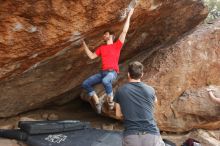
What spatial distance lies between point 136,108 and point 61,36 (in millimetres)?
2357

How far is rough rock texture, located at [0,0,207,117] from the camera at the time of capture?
562 cm

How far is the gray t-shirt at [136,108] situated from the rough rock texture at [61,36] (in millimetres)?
2007

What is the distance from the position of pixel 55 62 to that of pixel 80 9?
1979 mm

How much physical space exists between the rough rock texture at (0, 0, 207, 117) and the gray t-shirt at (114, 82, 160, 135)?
2.01 metres

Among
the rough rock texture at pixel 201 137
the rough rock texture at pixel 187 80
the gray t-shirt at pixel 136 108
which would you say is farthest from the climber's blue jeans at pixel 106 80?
the rough rock texture at pixel 201 137

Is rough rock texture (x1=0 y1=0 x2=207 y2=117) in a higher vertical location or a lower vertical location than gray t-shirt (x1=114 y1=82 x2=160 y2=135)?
higher

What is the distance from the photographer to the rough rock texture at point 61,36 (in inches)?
221

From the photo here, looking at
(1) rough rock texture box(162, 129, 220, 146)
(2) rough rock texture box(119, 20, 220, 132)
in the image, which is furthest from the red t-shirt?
(1) rough rock texture box(162, 129, 220, 146)

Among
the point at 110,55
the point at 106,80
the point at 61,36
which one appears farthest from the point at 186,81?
the point at 61,36

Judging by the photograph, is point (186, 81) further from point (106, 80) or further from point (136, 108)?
point (136, 108)

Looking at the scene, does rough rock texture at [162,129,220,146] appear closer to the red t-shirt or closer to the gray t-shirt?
the red t-shirt

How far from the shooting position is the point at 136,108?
4379mm

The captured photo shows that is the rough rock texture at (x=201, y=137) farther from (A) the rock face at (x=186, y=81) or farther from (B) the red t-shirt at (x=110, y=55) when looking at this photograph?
(B) the red t-shirt at (x=110, y=55)

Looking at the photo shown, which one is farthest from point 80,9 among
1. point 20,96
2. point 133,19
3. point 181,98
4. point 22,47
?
point 181,98
